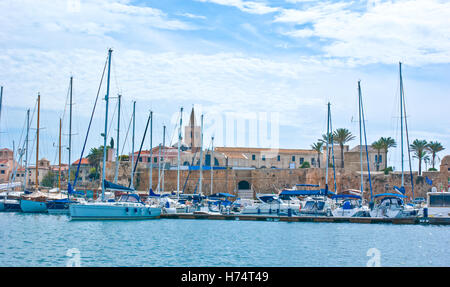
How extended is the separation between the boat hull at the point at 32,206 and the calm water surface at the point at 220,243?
36.2ft

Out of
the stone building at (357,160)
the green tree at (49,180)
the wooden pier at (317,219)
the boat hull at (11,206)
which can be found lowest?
the wooden pier at (317,219)

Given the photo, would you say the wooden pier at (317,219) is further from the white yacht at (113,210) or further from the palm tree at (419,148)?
the palm tree at (419,148)

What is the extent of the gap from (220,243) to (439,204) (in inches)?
693

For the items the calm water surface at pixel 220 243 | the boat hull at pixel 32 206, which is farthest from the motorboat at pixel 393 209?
the boat hull at pixel 32 206

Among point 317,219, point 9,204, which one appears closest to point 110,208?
point 317,219

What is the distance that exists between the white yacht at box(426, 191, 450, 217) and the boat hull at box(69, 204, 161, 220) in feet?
64.7

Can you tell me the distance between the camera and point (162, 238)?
26609 millimetres

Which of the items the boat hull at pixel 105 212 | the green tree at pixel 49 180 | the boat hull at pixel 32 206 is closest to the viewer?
the boat hull at pixel 105 212

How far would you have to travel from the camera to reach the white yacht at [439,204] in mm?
33969

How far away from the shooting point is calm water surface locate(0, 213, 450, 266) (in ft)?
64.3

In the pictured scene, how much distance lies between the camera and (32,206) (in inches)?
1778

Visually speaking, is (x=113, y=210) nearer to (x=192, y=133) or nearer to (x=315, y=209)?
(x=315, y=209)
